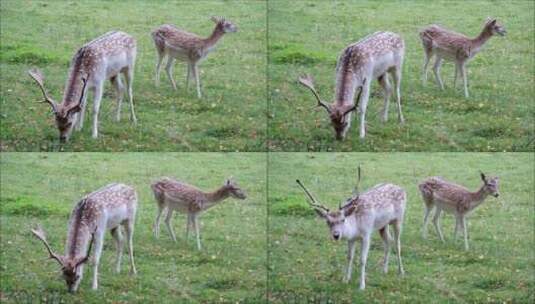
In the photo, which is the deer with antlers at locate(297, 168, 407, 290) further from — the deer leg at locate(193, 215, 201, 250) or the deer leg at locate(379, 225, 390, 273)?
the deer leg at locate(193, 215, 201, 250)

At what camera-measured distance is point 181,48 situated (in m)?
15.0

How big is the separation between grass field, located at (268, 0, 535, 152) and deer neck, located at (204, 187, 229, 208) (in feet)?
1.54

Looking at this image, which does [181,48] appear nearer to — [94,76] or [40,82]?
[94,76]

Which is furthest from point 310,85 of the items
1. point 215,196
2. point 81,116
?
point 81,116

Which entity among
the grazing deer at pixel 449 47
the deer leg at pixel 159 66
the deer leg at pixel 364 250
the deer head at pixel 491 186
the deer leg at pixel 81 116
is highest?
the grazing deer at pixel 449 47

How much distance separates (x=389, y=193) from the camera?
568 inches

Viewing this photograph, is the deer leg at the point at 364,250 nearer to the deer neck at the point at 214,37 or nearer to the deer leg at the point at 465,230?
the deer leg at the point at 465,230

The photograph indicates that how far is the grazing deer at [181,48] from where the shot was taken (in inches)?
588

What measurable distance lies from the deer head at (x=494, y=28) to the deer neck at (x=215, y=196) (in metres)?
2.33

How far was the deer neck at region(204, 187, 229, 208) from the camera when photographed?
48.1 feet

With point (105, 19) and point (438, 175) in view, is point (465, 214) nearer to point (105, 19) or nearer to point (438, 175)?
point (438, 175)

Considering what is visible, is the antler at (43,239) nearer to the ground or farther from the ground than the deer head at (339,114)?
nearer to the ground

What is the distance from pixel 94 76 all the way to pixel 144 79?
1.91ft

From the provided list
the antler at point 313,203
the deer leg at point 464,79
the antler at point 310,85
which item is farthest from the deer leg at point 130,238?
the deer leg at point 464,79
